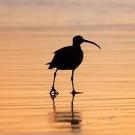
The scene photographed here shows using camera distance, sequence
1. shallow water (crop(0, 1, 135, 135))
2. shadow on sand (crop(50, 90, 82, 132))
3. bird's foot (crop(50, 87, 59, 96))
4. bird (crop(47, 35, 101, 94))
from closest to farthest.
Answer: shadow on sand (crop(50, 90, 82, 132)), shallow water (crop(0, 1, 135, 135)), bird's foot (crop(50, 87, 59, 96)), bird (crop(47, 35, 101, 94))

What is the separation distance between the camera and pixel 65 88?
698 inches

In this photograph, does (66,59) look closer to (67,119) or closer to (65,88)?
(65,88)

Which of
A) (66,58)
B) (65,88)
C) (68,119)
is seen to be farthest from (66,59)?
(68,119)

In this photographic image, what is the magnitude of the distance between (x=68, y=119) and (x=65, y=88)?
13.5 ft

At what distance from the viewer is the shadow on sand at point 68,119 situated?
12.8 m

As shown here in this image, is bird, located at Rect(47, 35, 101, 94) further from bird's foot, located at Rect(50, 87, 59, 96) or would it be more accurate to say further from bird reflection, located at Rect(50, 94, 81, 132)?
bird reflection, located at Rect(50, 94, 81, 132)

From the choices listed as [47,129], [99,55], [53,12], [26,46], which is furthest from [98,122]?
[53,12]

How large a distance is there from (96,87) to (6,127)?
500 centimetres

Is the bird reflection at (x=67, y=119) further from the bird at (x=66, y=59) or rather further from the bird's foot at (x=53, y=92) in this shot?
the bird at (x=66, y=59)

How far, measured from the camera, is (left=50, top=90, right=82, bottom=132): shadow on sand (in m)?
12.8

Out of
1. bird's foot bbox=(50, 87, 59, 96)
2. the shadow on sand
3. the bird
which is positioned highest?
the bird

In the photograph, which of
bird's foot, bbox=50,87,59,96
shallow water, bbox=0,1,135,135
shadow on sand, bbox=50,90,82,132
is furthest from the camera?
bird's foot, bbox=50,87,59,96

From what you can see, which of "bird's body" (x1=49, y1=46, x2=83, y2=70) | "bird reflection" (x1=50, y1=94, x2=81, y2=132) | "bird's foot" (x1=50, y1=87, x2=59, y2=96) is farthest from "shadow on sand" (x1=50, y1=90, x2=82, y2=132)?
"bird's body" (x1=49, y1=46, x2=83, y2=70)

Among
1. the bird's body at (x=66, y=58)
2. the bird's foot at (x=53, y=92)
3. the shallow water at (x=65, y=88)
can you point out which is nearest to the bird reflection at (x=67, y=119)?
the shallow water at (x=65, y=88)
